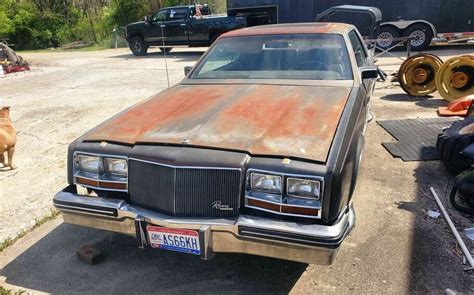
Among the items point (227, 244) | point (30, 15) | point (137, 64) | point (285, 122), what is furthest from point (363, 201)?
point (30, 15)

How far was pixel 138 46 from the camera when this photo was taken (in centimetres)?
1747

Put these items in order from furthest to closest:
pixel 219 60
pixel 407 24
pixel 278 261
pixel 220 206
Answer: pixel 407 24 → pixel 219 60 → pixel 278 261 → pixel 220 206

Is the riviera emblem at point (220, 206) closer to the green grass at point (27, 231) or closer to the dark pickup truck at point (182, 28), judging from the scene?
the green grass at point (27, 231)

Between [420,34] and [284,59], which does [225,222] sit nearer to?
[284,59]

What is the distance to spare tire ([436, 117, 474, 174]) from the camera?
3934 mm

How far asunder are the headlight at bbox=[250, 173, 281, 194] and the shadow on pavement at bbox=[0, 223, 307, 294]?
806 millimetres

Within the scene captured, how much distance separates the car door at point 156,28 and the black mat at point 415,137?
41.5ft

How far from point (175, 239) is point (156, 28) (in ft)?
51.0

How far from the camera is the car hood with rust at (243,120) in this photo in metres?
2.46

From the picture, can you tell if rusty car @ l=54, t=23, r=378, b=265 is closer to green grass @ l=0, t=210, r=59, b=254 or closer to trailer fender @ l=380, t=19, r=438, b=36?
green grass @ l=0, t=210, r=59, b=254

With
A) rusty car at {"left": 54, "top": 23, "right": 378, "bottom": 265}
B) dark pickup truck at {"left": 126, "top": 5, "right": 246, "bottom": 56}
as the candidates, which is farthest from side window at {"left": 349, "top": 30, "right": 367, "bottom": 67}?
dark pickup truck at {"left": 126, "top": 5, "right": 246, "bottom": 56}

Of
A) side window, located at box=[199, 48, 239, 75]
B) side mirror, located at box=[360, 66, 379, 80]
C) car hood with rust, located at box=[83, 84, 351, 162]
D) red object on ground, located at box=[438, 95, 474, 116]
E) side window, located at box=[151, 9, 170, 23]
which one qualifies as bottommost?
red object on ground, located at box=[438, 95, 474, 116]

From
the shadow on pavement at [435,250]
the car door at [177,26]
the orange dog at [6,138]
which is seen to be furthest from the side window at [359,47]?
the car door at [177,26]

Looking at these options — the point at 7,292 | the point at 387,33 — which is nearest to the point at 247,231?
the point at 7,292
